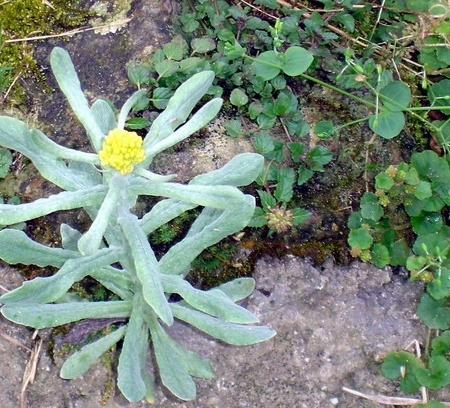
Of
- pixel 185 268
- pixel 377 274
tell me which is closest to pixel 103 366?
pixel 185 268

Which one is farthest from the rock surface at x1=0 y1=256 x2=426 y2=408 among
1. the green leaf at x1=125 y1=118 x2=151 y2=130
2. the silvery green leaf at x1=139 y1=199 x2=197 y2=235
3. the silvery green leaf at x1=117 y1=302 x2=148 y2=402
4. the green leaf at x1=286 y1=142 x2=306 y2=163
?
the green leaf at x1=125 y1=118 x2=151 y2=130

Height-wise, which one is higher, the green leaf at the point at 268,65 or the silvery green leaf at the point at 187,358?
the green leaf at the point at 268,65

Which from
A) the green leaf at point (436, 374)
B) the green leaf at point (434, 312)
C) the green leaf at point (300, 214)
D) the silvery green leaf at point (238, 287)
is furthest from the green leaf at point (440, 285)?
the silvery green leaf at point (238, 287)

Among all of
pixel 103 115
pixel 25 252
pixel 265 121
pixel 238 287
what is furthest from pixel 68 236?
pixel 265 121

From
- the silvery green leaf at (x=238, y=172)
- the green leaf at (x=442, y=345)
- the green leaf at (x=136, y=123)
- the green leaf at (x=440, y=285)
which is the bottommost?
the green leaf at (x=442, y=345)

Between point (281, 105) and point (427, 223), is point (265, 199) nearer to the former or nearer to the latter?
point (281, 105)

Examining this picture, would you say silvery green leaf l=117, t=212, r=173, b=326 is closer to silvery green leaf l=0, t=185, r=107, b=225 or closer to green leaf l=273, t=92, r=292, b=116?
silvery green leaf l=0, t=185, r=107, b=225

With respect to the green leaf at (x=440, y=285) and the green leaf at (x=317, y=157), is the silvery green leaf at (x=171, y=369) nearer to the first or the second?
the green leaf at (x=317, y=157)

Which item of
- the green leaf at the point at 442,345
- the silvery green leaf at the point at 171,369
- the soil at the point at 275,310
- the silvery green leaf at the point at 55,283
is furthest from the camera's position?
the green leaf at the point at 442,345
